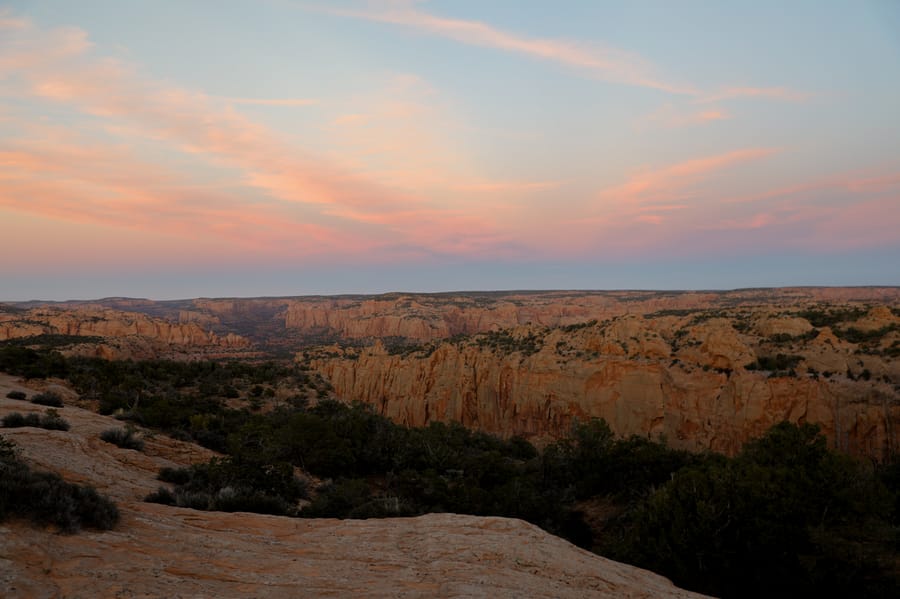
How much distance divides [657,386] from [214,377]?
28.2 m

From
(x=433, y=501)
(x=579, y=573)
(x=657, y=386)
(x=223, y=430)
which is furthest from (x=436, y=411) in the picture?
(x=579, y=573)

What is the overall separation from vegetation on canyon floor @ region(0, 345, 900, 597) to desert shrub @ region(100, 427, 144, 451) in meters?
1.98

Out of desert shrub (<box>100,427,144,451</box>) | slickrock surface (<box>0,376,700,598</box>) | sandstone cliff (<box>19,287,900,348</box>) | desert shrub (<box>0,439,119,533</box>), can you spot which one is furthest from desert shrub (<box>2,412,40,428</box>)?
sandstone cliff (<box>19,287,900,348</box>)

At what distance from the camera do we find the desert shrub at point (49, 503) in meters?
4.73

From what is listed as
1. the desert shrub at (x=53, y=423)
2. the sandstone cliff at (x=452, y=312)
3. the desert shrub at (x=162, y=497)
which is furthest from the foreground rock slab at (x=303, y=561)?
the sandstone cliff at (x=452, y=312)

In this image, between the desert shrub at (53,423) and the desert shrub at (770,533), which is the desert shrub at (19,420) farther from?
the desert shrub at (770,533)

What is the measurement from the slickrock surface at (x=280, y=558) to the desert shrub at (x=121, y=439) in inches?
80.4

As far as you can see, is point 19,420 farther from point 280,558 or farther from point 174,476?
point 280,558

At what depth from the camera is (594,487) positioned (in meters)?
17.2

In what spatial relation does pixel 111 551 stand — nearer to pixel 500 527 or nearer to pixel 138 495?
pixel 138 495

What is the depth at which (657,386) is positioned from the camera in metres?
31.2

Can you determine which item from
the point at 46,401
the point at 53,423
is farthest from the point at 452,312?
the point at 53,423

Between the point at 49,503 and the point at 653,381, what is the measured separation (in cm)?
3237

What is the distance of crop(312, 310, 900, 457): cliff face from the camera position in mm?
23828
